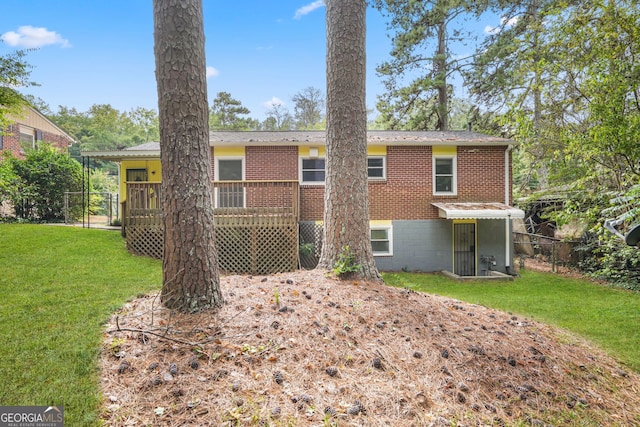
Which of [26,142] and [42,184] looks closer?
[42,184]

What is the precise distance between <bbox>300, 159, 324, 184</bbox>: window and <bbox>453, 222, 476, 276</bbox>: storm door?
4.66 meters

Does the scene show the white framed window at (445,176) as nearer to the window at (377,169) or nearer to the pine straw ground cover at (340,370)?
the window at (377,169)

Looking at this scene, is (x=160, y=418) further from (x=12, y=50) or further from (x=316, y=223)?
(x=12, y=50)

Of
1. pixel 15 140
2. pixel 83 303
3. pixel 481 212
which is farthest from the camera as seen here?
pixel 15 140

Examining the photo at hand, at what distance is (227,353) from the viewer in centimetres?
303

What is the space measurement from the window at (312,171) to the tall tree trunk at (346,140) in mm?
5842

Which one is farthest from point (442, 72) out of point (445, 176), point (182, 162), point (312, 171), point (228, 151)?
point (182, 162)

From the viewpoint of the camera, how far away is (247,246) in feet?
30.7

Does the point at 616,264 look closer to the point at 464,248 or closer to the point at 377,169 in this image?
the point at 464,248

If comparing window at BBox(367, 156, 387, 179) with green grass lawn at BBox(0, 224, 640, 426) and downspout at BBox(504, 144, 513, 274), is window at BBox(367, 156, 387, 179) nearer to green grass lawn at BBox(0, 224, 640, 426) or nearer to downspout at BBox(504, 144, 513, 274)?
green grass lawn at BBox(0, 224, 640, 426)

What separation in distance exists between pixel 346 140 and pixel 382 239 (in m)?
6.55

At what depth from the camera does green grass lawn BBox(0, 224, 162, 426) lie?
252 cm

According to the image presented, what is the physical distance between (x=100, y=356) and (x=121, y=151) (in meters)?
9.87

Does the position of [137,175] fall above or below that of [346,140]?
above
